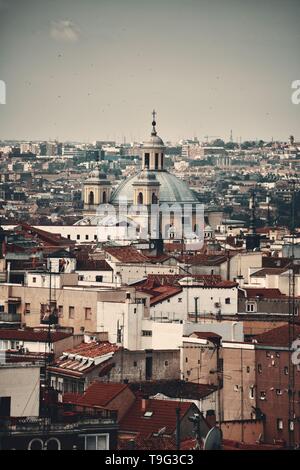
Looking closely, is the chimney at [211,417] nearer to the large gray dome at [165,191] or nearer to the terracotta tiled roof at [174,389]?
the terracotta tiled roof at [174,389]

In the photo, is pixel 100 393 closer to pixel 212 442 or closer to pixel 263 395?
pixel 263 395

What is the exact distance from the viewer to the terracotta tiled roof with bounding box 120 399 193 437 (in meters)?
19.2

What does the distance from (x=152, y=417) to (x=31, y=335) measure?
444 cm

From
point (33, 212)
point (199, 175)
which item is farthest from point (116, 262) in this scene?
point (199, 175)

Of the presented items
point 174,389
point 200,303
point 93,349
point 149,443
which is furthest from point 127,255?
point 149,443

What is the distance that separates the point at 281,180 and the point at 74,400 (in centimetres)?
9741

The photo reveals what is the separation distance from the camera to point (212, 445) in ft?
52.6

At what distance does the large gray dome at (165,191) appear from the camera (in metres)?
70.9

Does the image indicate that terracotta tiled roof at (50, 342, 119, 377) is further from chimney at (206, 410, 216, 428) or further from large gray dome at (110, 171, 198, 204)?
large gray dome at (110, 171, 198, 204)

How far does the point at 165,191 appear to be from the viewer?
241 ft

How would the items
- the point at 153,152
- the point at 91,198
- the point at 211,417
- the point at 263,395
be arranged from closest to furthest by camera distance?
the point at 211,417 → the point at 263,395 → the point at 91,198 → the point at 153,152

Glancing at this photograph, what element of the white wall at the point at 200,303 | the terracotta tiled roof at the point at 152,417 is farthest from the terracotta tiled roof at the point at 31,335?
the terracotta tiled roof at the point at 152,417

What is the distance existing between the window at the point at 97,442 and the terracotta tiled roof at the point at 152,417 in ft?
2.82
